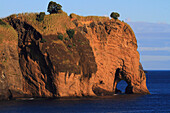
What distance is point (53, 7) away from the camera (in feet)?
371

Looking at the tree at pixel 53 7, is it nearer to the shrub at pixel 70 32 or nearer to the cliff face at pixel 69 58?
the cliff face at pixel 69 58

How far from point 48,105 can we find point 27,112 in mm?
9061

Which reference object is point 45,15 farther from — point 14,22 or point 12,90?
point 12,90

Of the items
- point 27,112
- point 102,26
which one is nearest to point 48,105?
point 27,112

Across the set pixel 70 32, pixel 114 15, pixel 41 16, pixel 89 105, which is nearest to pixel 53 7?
pixel 41 16

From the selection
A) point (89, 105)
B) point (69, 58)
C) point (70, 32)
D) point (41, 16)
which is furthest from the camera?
point (70, 32)

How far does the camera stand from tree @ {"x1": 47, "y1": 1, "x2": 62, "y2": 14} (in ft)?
369

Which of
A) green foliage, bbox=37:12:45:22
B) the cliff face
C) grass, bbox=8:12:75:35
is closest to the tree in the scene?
grass, bbox=8:12:75:35

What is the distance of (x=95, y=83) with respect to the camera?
10938 centimetres

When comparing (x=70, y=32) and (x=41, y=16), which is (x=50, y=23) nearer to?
(x=41, y=16)

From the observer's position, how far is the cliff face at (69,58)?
101 m

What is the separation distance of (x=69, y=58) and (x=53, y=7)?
17725 millimetres

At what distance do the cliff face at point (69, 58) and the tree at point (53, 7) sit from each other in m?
3.62

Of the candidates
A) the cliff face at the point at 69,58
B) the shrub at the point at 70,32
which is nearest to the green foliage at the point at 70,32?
the shrub at the point at 70,32
